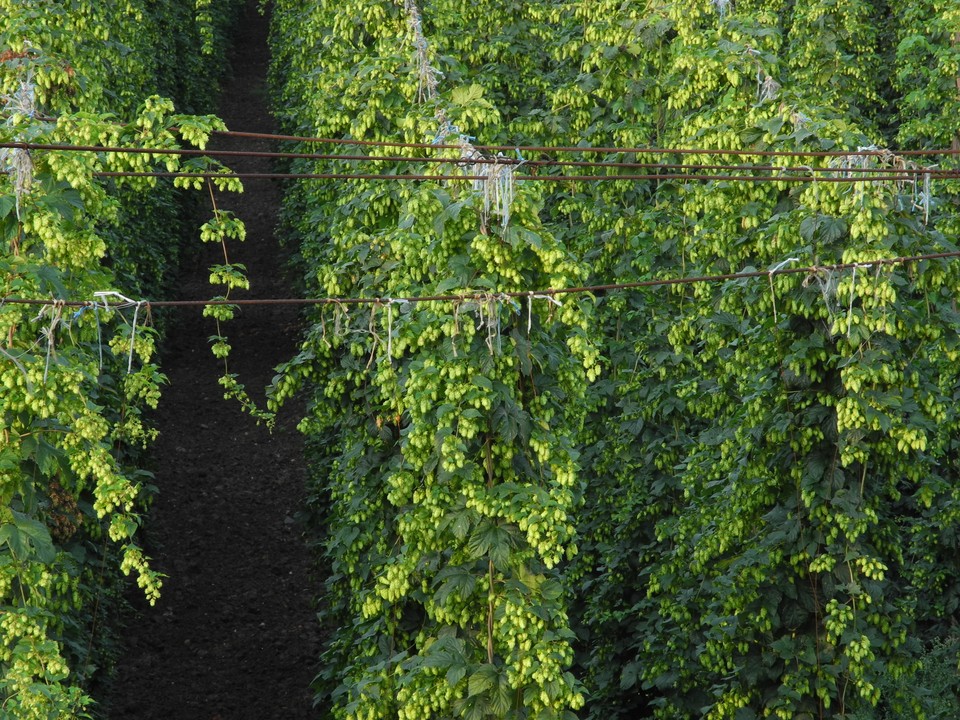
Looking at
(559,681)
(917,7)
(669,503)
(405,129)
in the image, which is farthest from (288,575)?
(917,7)

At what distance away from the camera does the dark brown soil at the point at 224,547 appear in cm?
1331

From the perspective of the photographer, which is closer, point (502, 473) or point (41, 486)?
point (41, 486)

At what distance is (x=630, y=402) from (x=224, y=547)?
7247mm

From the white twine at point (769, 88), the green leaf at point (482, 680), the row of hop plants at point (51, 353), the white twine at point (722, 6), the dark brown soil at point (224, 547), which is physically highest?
the white twine at point (722, 6)

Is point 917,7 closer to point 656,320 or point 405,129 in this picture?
point 656,320

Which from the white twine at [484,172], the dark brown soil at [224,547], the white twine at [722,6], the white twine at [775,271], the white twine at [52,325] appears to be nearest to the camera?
the white twine at [52,325]

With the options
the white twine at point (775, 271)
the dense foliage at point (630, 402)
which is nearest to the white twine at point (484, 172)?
the dense foliage at point (630, 402)

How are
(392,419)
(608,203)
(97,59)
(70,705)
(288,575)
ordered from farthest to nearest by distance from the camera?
(288,575)
(608,203)
(97,59)
(392,419)
(70,705)

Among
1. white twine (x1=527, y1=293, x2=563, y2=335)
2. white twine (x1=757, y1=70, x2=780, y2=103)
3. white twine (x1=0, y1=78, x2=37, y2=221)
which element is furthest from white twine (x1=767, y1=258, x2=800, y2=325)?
white twine (x1=0, y1=78, x2=37, y2=221)

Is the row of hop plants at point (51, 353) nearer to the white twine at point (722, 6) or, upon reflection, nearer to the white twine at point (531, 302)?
the white twine at point (531, 302)

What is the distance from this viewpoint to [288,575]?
51.2 ft

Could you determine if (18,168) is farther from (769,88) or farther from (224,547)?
(224,547)

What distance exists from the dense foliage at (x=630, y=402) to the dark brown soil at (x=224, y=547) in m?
2.62

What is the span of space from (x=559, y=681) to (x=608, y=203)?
6753 millimetres
